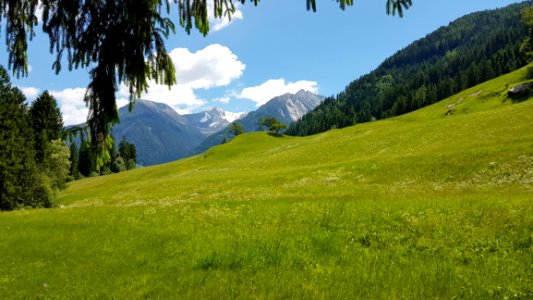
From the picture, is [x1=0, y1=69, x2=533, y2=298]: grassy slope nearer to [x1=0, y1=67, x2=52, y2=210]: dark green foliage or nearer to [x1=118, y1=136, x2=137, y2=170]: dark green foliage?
[x1=0, y1=67, x2=52, y2=210]: dark green foliage

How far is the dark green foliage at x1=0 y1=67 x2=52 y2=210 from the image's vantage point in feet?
155

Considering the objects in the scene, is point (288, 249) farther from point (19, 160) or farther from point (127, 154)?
point (127, 154)

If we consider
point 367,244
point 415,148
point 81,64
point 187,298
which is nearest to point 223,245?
point 187,298

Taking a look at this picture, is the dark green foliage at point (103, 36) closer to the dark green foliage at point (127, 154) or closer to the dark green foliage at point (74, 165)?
the dark green foliage at point (74, 165)

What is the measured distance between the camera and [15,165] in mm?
48688

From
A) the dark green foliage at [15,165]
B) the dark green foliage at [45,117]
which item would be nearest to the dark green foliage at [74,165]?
the dark green foliage at [45,117]

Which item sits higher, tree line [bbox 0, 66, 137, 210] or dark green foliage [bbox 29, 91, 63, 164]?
dark green foliage [bbox 29, 91, 63, 164]

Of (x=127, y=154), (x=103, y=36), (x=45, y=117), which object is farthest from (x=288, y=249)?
(x=127, y=154)

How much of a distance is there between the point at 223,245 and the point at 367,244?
5259 millimetres

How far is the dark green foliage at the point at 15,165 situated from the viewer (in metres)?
47.3

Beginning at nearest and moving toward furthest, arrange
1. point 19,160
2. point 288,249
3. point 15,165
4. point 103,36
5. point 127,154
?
1. point 103,36
2. point 288,249
3. point 15,165
4. point 19,160
5. point 127,154

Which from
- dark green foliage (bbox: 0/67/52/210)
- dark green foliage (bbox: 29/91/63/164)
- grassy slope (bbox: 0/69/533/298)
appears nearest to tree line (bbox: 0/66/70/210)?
dark green foliage (bbox: 0/67/52/210)

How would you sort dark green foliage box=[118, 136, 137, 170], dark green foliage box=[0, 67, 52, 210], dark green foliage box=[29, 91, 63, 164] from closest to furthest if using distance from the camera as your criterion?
1. dark green foliage box=[0, 67, 52, 210]
2. dark green foliage box=[29, 91, 63, 164]
3. dark green foliage box=[118, 136, 137, 170]

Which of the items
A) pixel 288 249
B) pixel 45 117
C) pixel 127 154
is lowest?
pixel 288 249
